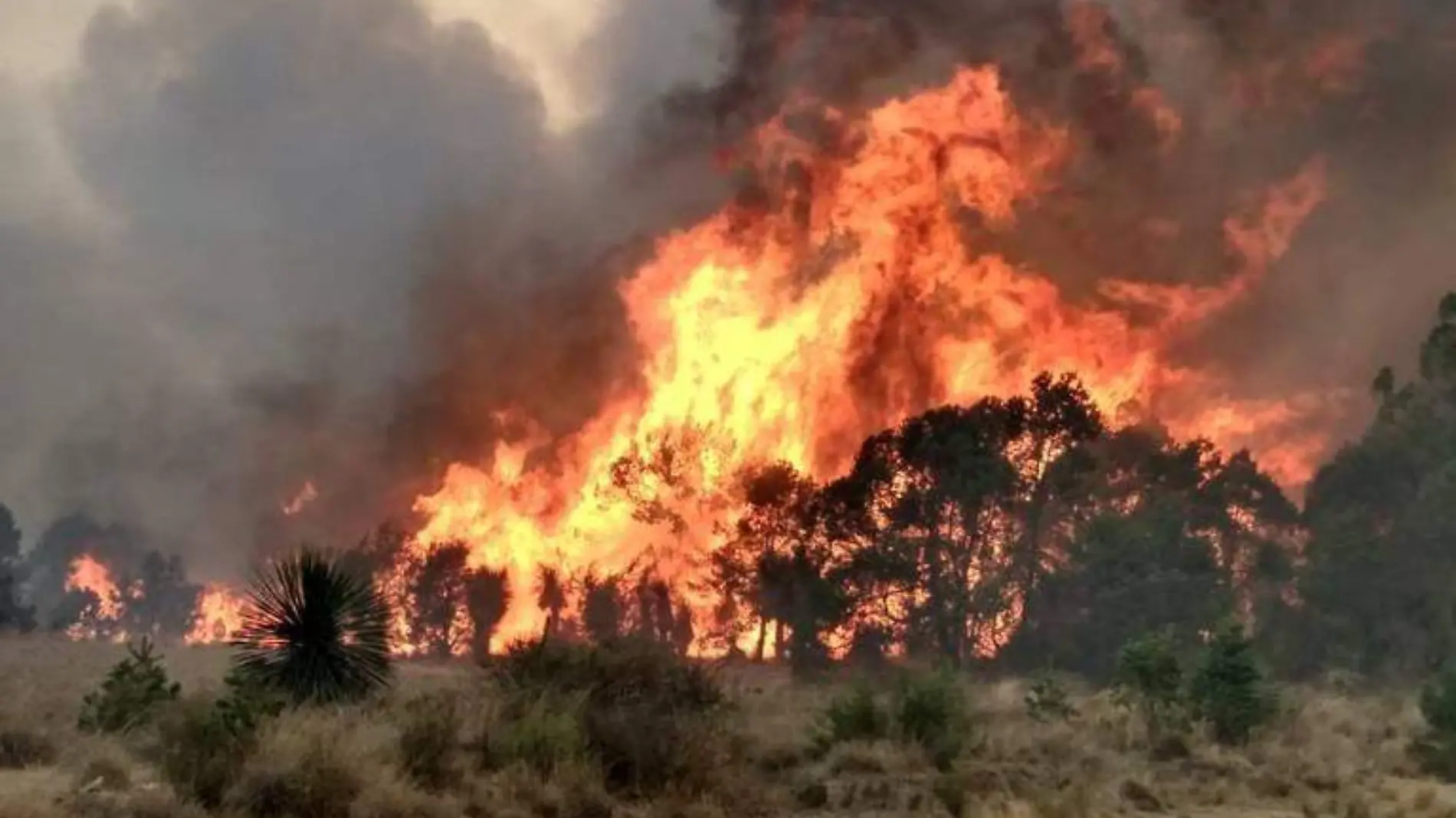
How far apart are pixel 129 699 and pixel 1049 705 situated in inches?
631

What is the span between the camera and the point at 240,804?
10875 millimetres

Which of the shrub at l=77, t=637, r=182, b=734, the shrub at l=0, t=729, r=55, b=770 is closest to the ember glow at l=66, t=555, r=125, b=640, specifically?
the shrub at l=77, t=637, r=182, b=734

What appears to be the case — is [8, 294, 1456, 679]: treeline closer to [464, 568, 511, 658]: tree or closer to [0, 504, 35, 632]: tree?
[464, 568, 511, 658]: tree

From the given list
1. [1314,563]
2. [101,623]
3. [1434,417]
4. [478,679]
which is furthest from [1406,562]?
[101,623]

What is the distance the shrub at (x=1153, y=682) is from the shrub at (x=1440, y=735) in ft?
12.1

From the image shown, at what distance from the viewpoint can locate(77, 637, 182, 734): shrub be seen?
679 inches

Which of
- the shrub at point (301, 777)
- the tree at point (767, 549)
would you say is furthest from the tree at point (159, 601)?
the shrub at point (301, 777)

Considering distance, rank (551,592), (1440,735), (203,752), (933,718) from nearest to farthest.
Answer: (203,752), (933,718), (1440,735), (551,592)

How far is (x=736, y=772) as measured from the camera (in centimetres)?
1486

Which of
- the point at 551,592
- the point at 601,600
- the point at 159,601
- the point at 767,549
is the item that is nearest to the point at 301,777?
the point at 767,549

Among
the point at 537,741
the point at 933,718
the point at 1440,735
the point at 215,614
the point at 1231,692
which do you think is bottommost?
the point at 537,741

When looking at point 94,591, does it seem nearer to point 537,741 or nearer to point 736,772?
point 736,772

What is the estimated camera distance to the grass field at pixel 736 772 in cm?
1131

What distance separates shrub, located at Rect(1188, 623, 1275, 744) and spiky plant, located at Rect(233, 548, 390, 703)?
1399cm
